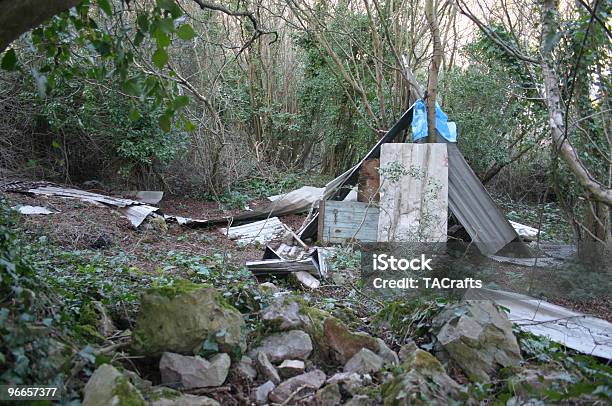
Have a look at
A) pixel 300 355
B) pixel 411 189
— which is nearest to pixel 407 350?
pixel 300 355

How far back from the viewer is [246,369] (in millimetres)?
2947

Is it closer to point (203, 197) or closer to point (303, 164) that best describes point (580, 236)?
point (203, 197)

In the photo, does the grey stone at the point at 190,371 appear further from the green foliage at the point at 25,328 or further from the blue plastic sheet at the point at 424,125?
the blue plastic sheet at the point at 424,125

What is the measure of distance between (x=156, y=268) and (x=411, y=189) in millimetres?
3408

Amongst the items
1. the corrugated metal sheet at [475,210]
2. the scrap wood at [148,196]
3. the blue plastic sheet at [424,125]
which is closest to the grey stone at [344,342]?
the corrugated metal sheet at [475,210]

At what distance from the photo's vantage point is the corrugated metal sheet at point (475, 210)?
718 cm

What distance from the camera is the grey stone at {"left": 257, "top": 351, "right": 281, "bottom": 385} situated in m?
2.93

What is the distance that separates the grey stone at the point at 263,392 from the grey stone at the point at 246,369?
3.9 inches

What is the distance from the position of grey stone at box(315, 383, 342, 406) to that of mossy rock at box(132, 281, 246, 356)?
491mm

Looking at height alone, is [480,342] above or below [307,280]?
above

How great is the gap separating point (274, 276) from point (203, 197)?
20.9 feet

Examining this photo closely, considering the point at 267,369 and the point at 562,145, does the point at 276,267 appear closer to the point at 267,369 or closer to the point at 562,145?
the point at 267,369

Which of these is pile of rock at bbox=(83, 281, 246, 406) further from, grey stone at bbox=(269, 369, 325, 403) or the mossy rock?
grey stone at bbox=(269, 369, 325, 403)

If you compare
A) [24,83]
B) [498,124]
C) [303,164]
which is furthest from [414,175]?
[303,164]
